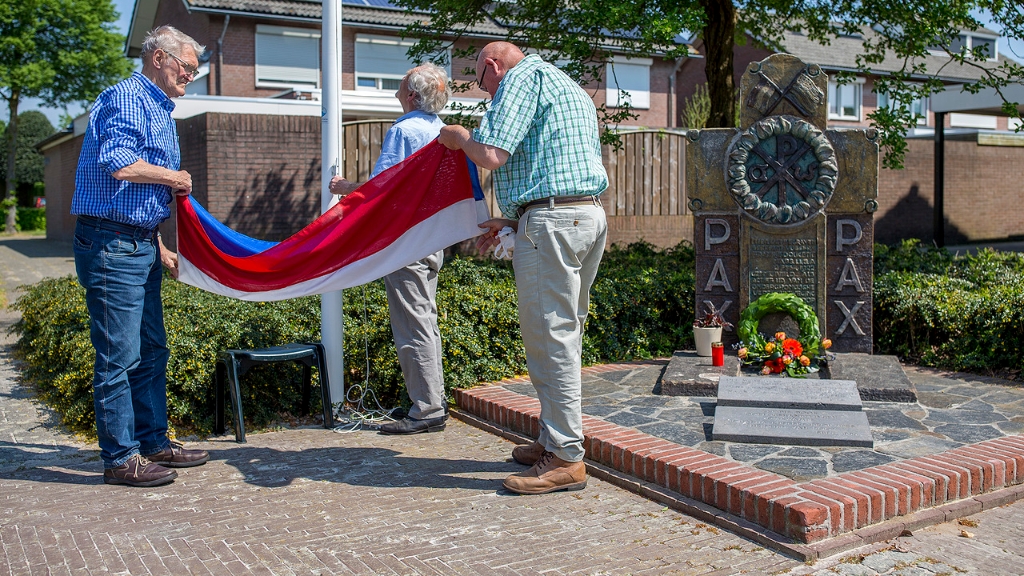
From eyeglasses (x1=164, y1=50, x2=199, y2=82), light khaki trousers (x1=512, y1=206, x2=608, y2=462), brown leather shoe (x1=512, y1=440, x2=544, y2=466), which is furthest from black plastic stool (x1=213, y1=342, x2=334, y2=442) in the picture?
light khaki trousers (x1=512, y1=206, x2=608, y2=462)

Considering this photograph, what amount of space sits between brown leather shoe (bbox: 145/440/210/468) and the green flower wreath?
160 inches

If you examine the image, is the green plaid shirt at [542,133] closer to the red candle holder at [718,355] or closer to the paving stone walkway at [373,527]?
the paving stone walkway at [373,527]

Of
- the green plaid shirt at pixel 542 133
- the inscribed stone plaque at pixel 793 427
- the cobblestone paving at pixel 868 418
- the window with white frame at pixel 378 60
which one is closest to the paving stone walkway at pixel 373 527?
the cobblestone paving at pixel 868 418

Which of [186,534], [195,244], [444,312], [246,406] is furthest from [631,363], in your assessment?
[186,534]

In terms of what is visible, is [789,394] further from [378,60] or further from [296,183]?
[378,60]

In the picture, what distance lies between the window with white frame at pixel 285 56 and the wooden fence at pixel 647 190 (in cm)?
1471

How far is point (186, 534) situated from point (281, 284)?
1.69 meters

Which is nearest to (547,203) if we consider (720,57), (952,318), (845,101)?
(952,318)

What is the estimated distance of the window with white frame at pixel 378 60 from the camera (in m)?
27.1

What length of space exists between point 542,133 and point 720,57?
24.3 feet

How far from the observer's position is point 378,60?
90.0 feet

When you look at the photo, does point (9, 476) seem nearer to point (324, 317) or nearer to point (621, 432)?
point (324, 317)

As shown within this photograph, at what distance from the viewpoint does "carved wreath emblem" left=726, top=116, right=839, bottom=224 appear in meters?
7.20

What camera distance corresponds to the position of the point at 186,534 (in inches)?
161
